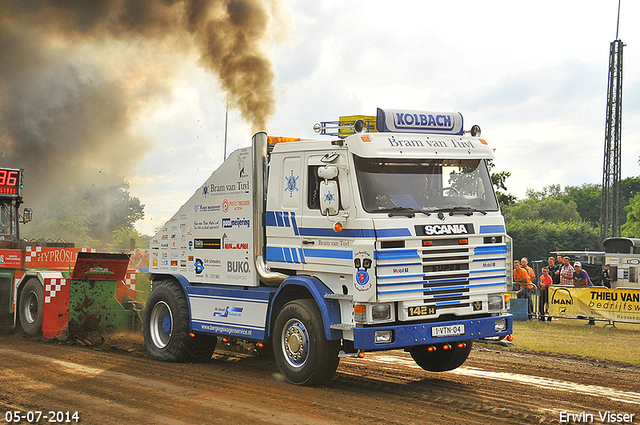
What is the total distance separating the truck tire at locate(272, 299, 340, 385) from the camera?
821 centimetres

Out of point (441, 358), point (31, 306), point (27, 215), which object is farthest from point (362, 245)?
point (27, 215)

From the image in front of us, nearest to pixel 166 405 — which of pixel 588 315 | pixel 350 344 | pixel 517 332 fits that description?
pixel 350 344

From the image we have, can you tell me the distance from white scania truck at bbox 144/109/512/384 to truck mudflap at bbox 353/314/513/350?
0.05ft

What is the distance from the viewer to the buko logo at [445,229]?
808 cm

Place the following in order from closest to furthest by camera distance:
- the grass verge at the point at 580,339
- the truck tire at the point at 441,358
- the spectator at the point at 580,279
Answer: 1. the truck tire at the point at 441,358
2. the grass verge at the point at 580,339
3. the spectator at the point at 580,279

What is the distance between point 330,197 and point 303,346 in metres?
1.98

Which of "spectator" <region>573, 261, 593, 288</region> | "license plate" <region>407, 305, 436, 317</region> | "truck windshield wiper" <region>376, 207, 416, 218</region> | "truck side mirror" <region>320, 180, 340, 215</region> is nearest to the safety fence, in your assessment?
"spectator" <region>573, 261, 593, 288</region>

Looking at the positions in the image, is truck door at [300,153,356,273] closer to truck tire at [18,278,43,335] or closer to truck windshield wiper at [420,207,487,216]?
truck windshield wiper at [420,207,487,216]

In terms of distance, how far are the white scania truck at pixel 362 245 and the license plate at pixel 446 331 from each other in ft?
0.04

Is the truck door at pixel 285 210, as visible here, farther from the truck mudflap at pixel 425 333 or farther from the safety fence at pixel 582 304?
the safety fence at pixel 582 304

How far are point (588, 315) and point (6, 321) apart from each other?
46.7ft

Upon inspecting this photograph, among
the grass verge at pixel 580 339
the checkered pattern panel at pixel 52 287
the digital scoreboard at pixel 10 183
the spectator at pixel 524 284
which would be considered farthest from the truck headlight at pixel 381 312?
the digital scoreboard at pixel 10 183

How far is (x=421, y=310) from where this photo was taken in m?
8.05

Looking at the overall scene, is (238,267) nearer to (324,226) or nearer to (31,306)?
(324,226)
